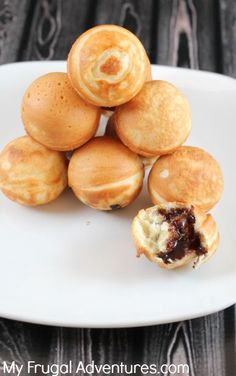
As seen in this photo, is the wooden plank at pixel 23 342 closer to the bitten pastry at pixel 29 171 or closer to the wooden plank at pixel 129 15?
the bitten pastry at pixel 29 171

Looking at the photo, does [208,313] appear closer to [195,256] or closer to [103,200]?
[195,256]

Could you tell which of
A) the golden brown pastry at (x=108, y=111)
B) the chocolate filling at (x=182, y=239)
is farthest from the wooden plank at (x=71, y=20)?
the chocolate filling at (x=182, y=239)

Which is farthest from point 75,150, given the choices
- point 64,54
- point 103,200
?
point 64,54

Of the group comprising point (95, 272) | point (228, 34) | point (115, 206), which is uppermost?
point (228, 34)

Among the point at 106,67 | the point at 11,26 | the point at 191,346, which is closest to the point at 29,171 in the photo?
the point at 106,67

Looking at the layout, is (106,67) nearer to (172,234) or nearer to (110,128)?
(110,128)
